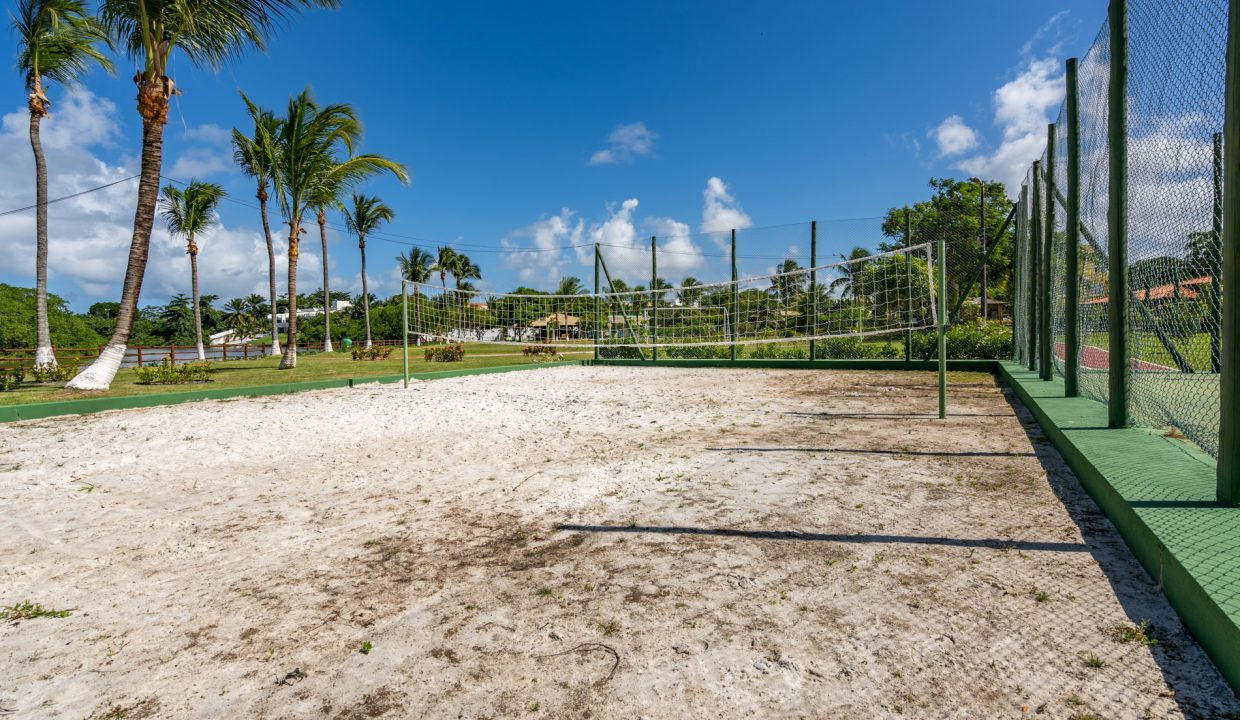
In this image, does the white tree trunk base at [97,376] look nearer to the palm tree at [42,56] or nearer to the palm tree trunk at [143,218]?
the palm tree trunk at [143,218]

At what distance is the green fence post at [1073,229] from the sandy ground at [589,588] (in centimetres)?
100

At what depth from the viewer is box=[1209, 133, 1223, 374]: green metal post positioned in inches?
92.2

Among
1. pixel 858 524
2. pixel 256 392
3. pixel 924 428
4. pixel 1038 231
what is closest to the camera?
pixel 858 524

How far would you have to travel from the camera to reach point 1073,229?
14.3 feet

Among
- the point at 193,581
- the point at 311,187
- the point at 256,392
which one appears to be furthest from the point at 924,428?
the point at 311,187

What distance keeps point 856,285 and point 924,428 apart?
6312 millimetres

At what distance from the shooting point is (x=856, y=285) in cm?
1048

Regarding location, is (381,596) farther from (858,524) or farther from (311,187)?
(311,187)

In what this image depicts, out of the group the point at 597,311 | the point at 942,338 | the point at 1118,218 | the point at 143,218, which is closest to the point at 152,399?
the point at 143,218

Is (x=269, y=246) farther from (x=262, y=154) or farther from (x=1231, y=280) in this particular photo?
(x=1231, y=280)

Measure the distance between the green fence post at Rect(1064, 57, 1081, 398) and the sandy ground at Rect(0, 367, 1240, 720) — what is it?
100 cm

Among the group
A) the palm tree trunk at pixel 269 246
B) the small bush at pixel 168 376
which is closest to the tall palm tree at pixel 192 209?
the palm tree trunk at pixel 269 246

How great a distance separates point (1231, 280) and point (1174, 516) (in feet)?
2.74

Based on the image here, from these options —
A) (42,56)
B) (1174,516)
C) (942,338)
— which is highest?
(42,56)
